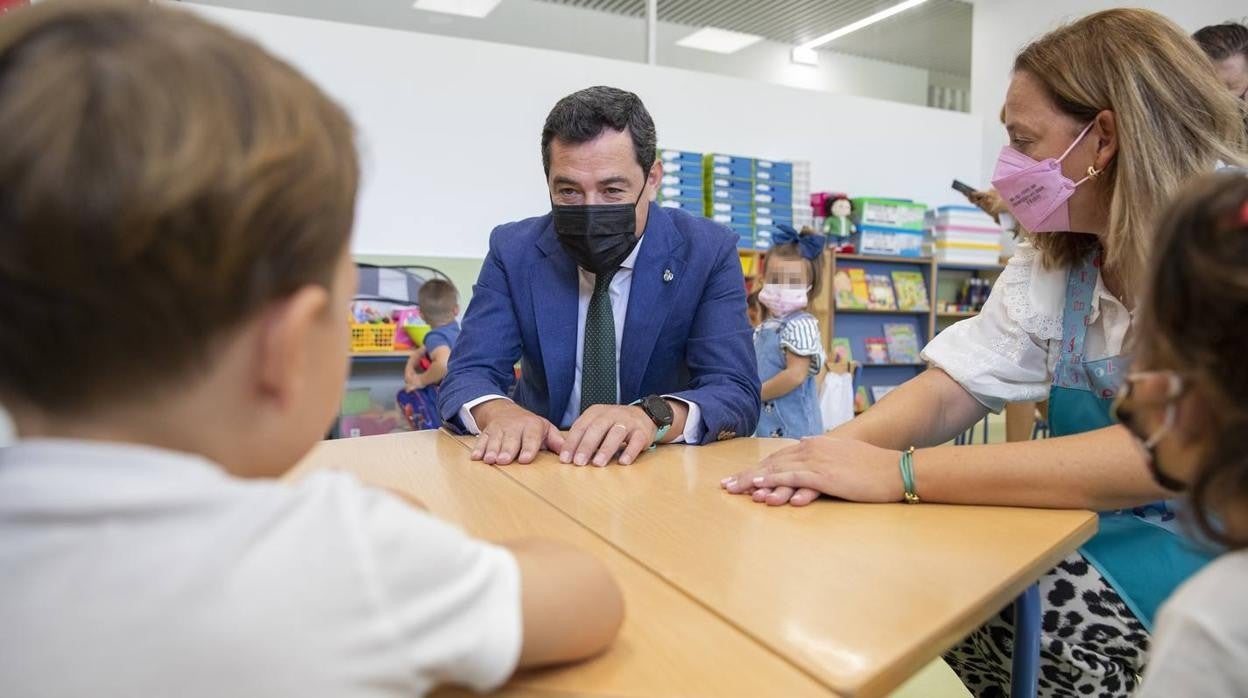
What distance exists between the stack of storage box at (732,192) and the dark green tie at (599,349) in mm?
3216

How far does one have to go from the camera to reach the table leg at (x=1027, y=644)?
3.42 ft

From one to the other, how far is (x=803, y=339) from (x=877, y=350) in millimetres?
2901

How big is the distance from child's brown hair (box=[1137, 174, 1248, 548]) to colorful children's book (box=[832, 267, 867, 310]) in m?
5.06

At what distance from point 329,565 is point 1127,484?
98 centimetres

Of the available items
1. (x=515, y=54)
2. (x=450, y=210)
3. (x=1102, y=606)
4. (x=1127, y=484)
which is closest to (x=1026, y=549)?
(x=1127, y=484)

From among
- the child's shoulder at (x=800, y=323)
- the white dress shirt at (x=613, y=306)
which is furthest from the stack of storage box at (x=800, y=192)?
the white dress shirt at (x=613, y=306)

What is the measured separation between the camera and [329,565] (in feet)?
1.47

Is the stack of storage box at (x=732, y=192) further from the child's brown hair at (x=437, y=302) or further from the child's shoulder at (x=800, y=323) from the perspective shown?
the child's brown hair at (x=437, y=302)

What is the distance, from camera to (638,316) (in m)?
1.79

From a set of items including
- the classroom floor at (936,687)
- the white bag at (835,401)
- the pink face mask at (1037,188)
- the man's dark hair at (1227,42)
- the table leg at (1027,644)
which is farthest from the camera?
the white bag at (835,401)

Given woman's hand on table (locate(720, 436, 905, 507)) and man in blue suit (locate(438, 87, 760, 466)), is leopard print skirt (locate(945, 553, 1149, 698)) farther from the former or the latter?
man in blue suit (locate(438, 87, 760, 466))

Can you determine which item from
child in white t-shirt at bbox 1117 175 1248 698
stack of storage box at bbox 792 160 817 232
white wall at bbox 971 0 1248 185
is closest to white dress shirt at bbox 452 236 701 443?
child in white t-shirt at bbox 1117 175 1248 698

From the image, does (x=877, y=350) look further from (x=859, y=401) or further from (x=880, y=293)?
(x=859, y=401)

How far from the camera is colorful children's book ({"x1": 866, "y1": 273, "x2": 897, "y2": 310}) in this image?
577cm
